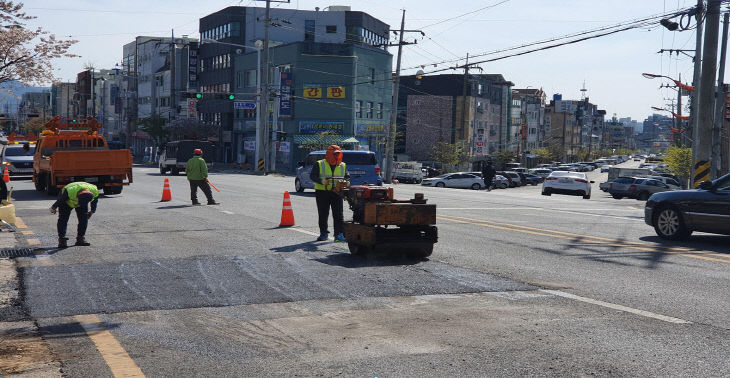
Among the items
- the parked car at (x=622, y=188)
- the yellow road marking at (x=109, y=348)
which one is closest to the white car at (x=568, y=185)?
the parked car at (x=622, y=188)

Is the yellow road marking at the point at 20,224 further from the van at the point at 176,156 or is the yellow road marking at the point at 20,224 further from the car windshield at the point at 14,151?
the van at the point at 176,156

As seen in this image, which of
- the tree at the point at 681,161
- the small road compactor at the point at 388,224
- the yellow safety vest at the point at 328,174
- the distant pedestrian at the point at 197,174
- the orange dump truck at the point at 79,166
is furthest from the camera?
the tree at the point at 681,161

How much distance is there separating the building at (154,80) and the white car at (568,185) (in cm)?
5353

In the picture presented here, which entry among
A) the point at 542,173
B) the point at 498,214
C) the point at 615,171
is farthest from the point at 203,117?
the point at 498,214

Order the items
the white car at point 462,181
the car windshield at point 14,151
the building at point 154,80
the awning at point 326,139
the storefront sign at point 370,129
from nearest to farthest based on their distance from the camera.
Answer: the car windshield at point 14,151, the white car at point 462,181, the awning at point 326,139, the storefront sign at point 370,129, the building at point 154,80

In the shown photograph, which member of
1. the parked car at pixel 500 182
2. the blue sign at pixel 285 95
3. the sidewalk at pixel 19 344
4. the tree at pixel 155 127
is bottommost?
the parked car at pixel 500 182

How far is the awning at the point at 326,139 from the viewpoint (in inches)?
2586

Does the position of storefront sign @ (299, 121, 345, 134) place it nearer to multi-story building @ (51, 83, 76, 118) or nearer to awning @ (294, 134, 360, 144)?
awning @ (294, 134, 360, 144)

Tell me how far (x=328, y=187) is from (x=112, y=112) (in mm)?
121220

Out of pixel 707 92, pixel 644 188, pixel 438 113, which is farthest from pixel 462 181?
pixel 438 113

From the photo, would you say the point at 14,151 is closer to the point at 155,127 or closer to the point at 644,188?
the point at 644,188

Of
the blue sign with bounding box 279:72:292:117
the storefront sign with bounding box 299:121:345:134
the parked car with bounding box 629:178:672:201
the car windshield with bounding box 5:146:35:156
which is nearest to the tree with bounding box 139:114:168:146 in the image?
the storefront sign with bounding box 299:121:345:134

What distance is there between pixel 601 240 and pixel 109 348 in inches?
415

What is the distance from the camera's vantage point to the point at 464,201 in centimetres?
2603
